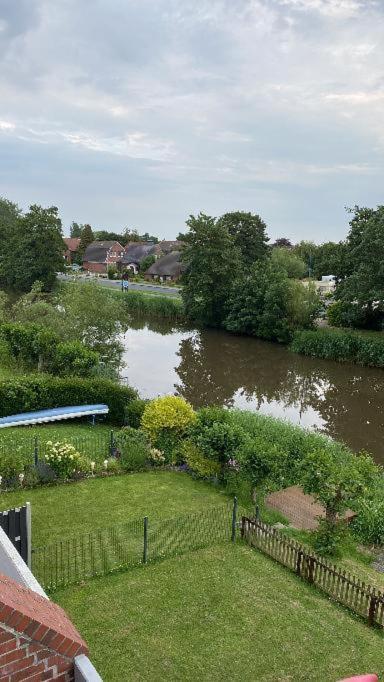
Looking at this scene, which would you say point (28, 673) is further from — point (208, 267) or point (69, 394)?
point (208, 267)

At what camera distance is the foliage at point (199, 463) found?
53.4ft

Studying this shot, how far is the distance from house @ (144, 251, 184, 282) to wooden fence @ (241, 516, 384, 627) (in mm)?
71984

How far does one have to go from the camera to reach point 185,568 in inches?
446

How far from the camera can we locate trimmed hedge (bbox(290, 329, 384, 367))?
3950 cm

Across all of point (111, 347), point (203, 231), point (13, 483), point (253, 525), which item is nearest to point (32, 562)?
point (13, 483)

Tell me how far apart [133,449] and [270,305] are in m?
31.7

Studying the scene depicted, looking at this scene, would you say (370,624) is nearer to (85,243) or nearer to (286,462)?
(286,462)

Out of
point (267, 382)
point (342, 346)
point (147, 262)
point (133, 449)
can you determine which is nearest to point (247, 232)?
point (147, 262)

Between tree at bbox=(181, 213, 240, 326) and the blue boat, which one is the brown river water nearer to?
tree at bbox=(181, 213, 240, 326)

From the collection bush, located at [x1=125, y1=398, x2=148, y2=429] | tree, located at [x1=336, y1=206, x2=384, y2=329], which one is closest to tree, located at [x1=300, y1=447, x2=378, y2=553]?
bush, located at [x1=125, y1=398, x2=148, y2=429]

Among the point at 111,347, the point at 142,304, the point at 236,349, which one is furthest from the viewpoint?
the point at 142,304

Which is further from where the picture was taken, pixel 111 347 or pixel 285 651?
pixel 111 347

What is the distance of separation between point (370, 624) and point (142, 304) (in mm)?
51109

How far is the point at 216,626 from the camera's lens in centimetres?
945
